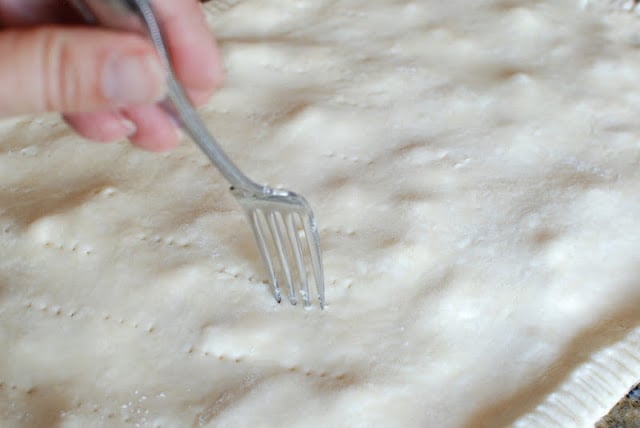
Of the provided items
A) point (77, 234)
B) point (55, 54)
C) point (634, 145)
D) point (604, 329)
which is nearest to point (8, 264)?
point (77, 234)

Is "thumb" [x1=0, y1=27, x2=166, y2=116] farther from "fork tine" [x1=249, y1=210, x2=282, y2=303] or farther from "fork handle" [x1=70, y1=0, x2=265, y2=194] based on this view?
"fork tine" [x1=249, y1=210, x2=282, y2=303]

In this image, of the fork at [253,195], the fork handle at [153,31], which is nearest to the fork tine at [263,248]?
the fork at [253,195]

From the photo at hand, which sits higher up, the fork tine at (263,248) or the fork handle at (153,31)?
the fork handle at (153,31)

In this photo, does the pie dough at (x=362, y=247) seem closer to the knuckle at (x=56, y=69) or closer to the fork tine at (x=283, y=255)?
the fork tine at (x=283, y=255)

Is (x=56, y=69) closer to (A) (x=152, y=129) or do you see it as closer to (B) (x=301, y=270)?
(A) (x=152, y=129)

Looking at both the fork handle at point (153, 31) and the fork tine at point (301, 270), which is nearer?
the fork handle at point (153, 31)

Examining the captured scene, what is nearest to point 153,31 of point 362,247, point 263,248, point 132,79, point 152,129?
point 132,79

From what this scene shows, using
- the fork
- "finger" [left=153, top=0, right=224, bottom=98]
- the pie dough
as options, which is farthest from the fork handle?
the pie dough
